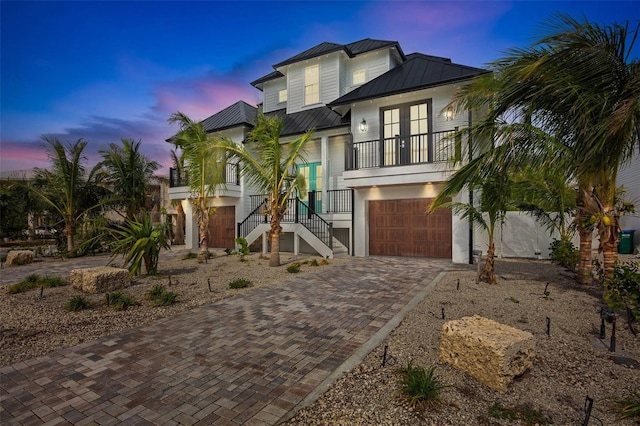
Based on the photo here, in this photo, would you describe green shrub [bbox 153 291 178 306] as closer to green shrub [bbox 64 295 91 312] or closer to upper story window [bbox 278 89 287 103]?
green shrub [bbox 64 295 91 312]

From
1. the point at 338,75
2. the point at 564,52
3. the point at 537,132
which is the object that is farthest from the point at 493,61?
the point at 338,75

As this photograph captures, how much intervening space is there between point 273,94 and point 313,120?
5.54 meters

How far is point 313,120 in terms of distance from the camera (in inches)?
623

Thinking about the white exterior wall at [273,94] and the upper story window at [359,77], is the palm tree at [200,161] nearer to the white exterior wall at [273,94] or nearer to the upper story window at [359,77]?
the white exterior wall at [273,94]

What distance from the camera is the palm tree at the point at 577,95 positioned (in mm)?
4574

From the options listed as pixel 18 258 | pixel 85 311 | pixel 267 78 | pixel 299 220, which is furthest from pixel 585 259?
pixel 18 258

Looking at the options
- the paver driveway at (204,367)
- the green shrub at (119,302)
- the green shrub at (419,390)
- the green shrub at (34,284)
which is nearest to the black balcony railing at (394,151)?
the paver driveway at (204,367)

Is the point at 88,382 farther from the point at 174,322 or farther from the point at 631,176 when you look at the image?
the point at 631,176

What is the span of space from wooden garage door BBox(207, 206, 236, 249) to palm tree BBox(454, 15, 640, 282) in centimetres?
1451

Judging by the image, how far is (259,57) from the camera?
2055cm

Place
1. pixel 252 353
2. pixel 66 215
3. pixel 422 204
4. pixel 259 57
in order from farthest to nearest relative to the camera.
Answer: pixel 259 57 → pixel 66 215 → pixel 422 204 → pixel 252 353

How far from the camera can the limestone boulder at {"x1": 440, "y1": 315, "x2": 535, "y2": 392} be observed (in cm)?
304

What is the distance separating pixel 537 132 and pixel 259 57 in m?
19.7

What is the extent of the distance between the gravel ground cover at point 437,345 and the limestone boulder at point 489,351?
11 cm
